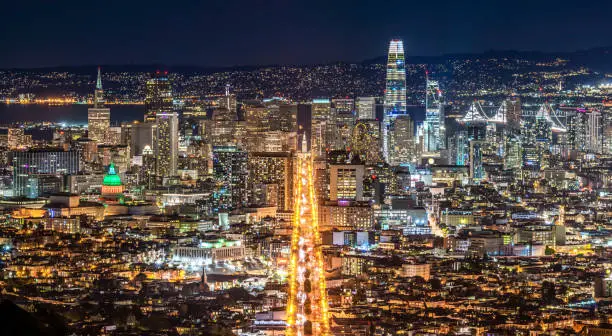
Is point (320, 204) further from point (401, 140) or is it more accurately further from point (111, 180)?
point (401, 140)

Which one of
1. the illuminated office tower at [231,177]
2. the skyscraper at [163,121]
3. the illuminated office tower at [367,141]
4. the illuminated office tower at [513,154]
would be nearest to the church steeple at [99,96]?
the skyscraper at [163,121]

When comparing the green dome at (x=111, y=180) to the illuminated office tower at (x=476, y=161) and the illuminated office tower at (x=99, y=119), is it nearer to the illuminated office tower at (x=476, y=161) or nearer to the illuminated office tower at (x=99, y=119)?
the illuminated office tower at (x=476, y=161)

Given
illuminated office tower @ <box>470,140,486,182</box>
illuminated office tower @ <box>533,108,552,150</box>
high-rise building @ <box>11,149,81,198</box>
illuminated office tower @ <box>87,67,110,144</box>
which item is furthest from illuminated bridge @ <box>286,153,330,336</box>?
illuminated office tower @ <box>87,67,110,144</box>

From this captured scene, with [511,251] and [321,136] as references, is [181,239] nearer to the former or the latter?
[511,251]

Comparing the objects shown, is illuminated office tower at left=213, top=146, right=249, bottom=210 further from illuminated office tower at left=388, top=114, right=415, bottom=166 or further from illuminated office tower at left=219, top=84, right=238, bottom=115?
illuminated office tower at left=219, top=84, right=238, bottom=115

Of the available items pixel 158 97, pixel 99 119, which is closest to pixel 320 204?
pixel 158 97

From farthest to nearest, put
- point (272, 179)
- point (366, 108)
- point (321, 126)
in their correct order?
1. point (366, 108)
2. point (321, 126)
3. point (272, 179)
